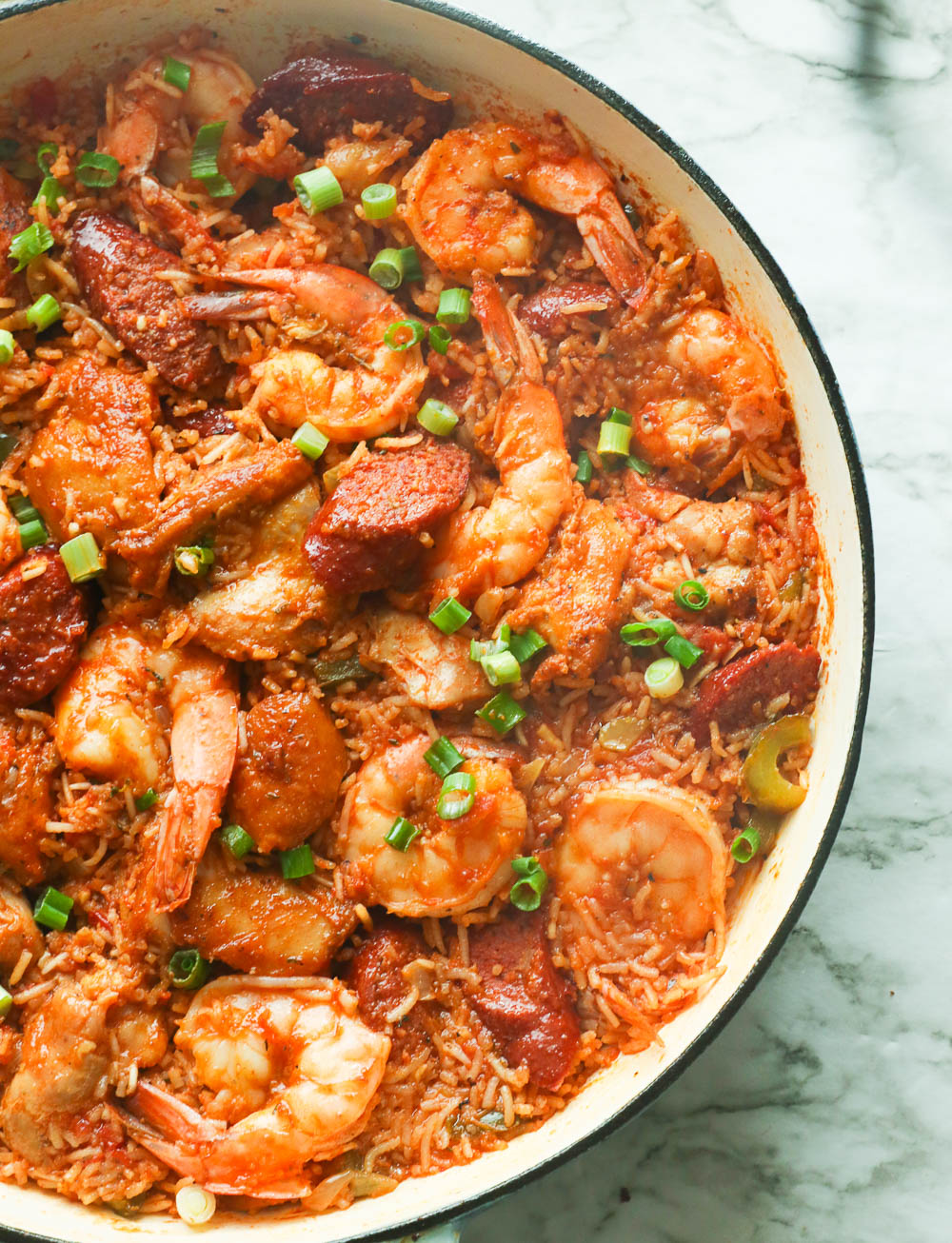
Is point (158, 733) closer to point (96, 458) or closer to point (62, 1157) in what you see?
point (96, 458)

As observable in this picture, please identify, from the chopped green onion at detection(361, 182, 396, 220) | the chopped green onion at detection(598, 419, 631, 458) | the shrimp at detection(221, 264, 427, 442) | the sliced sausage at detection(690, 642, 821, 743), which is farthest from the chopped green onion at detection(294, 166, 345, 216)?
the sliced sausage at detection(690, 642, 821, 743)

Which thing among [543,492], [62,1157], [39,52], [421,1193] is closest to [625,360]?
[543,492]

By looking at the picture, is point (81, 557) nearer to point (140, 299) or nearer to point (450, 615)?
point (140, 299)

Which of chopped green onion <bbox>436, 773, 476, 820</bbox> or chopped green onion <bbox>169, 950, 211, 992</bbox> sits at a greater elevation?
chopped green onion <bbox>436, 773, 476, 820</bbox>

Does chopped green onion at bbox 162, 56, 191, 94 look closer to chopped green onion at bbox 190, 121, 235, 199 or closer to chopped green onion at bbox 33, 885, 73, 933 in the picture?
chopped green onion at bbox 190, 121, 235, 199

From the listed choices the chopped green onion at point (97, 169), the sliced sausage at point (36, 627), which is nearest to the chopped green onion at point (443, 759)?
the sliced sausage at point (36, 627)

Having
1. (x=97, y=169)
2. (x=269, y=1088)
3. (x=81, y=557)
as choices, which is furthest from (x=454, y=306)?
(x=269, y=1088)
